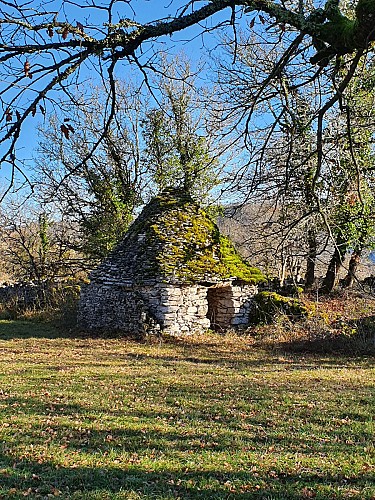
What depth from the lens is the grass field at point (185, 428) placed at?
3871mm

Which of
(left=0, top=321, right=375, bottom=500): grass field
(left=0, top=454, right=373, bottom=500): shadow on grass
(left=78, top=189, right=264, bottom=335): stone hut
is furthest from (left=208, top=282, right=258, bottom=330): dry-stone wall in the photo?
(left=0, top=454, right=373, bottom=500): shadow on grass

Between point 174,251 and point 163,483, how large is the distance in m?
10.5

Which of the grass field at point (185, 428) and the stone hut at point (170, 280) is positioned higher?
the stone hut at point (170, 280)

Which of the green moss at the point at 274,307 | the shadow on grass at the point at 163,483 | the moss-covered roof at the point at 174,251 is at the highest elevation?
the moss-covered roof at the point at 174,251

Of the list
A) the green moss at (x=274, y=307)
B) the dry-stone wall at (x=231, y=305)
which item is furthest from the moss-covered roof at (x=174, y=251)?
the green moss at (x=274, y=307)

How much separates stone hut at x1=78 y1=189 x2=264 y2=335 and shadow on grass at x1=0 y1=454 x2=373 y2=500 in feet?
30.6

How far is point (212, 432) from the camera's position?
528 centimetres

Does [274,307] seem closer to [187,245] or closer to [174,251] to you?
[187,245]

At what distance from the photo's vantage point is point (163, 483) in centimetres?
387

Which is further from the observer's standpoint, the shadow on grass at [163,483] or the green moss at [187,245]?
the green moss at [187,245]

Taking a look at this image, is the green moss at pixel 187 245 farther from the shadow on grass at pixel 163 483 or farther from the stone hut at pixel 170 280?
the shadow on grass at pixel 163 483

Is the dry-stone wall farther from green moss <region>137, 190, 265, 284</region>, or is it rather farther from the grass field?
the grass field

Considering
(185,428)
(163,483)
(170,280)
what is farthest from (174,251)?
(163,483)

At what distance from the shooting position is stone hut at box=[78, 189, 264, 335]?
44.4 feet
